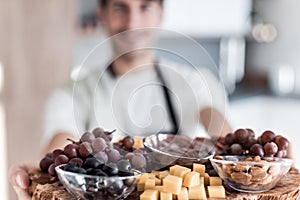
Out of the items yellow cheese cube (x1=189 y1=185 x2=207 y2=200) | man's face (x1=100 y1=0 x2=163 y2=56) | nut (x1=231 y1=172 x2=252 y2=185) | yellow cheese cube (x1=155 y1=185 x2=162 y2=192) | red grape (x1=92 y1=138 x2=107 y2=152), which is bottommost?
yellow cheese cube (x1=189 y1=185 x2=207 y2=200)

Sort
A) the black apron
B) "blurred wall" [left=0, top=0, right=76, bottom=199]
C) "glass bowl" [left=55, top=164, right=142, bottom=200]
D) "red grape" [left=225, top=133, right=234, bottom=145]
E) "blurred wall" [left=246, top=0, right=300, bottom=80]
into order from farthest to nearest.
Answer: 1. "blurred wall" [left=246, top=0, right=300, bottom=80]
2. "blurred wall" [left=0, top=0, right=76, bottom=199]
3. the black apron
4. "red grape" [left=225, top=133, right=234, bottom=145]
5. "glass bowl" [left=55, top=164, right=142, bottom=200]

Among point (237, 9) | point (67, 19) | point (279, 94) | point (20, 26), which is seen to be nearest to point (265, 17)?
point (237, 9)

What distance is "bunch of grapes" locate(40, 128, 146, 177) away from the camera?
0.63m

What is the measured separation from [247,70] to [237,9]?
43 cm

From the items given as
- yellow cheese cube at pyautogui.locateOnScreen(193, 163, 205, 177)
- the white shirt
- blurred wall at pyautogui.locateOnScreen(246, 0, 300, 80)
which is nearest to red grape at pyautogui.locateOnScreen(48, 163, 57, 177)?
the white shirt

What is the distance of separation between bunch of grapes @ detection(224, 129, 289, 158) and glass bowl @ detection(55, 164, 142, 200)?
216 millimetres

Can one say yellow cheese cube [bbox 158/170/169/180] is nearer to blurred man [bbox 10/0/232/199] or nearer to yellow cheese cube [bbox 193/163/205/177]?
yellow cheese cube [bbox 193/163/205/177]

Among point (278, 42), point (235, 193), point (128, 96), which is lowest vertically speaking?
point (235, 193)

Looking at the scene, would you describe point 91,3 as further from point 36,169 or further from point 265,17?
point 36,169

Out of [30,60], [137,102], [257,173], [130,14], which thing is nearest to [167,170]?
[257,173]

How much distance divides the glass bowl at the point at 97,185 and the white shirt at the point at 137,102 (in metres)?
0.17

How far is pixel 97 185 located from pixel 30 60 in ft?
4.17

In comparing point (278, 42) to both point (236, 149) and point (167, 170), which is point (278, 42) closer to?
point (236, 149)

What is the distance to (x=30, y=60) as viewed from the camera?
5.88ft
